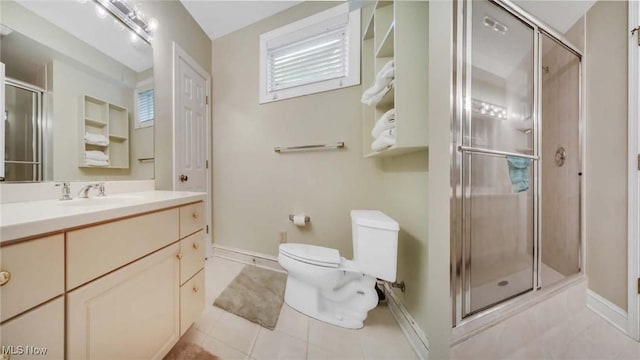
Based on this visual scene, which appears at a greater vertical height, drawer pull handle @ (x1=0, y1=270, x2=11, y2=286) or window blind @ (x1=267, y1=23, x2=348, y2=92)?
window blind @ (x1=267, y1=23, x2=348, y2=92)

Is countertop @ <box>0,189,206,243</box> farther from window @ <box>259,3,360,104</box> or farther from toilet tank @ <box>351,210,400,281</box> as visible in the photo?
window @ <box>259,3,360,104</box>

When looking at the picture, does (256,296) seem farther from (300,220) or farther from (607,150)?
(607,150)

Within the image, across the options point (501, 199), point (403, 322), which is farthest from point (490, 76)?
point (403, 322)

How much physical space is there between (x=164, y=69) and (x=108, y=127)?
2.42ft

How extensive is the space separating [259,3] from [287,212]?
2071 mm

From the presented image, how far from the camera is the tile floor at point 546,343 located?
0.88 metres

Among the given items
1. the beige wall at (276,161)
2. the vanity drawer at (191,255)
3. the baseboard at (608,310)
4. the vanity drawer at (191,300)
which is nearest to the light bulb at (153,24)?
the beige wall at (276,161)

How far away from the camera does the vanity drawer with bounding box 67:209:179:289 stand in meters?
0.56

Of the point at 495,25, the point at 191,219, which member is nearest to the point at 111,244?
the point at 191,219

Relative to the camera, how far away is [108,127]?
119 cm

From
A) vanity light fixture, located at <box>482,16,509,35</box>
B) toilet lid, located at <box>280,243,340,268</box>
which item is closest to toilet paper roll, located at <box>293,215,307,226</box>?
toilet lid, located at <box>280,243,340,268</box>

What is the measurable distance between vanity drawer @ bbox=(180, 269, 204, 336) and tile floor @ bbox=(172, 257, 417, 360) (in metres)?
0.16

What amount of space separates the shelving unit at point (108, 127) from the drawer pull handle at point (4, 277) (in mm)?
924

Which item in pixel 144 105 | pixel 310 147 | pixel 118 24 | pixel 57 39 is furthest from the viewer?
pixel 310 147
